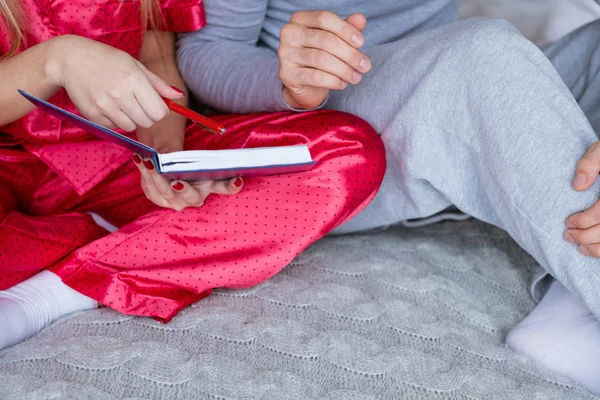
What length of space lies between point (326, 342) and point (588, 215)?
320 millimetres

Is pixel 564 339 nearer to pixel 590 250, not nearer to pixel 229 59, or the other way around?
pixel 590 250

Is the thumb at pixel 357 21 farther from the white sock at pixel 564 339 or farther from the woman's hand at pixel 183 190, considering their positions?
the white sock at pixel 564 339

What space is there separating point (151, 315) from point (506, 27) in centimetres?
55

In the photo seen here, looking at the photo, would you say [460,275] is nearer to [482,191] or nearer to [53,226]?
[482,191]

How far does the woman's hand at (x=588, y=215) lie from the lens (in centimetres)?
74

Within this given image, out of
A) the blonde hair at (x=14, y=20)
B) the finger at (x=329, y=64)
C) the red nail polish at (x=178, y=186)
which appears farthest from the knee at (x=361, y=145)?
the blonde hair at (x=14, y=20)

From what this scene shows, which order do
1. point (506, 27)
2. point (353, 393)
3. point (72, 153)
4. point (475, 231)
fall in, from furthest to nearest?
point (475, 231) → point (72, 153) → point (506, 27) → point (353, 393)

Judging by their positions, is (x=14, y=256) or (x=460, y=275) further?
(x=460, y=275)

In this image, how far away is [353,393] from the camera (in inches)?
28.7

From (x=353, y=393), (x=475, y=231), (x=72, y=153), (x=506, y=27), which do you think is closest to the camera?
(x=353, y=393)

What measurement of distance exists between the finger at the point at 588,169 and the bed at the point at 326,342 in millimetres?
219

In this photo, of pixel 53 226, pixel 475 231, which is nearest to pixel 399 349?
pixel 475 231

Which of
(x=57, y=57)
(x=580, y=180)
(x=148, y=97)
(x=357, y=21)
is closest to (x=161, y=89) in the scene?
(x=148, y=97)

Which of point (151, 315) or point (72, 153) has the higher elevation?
point (72, 153)
